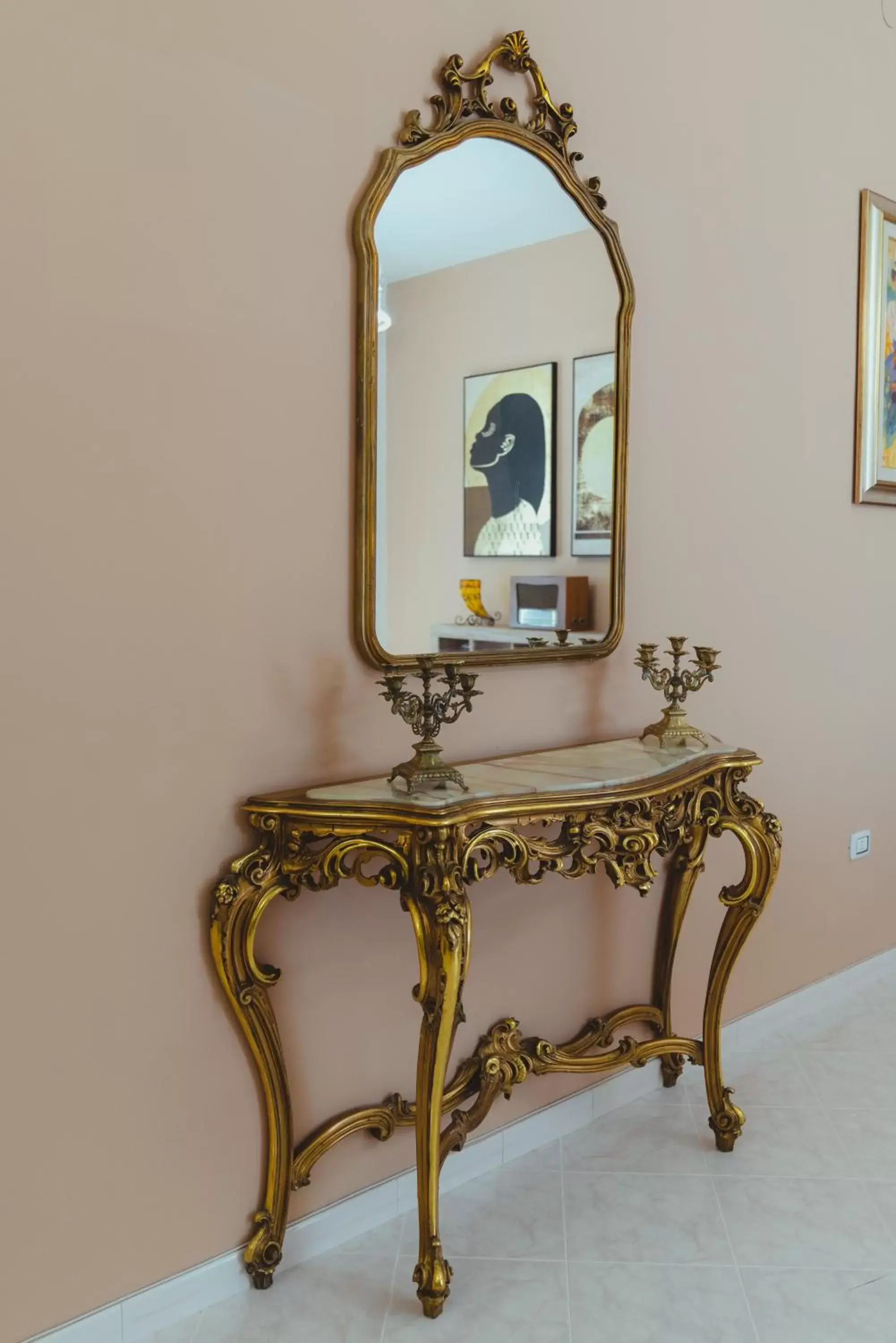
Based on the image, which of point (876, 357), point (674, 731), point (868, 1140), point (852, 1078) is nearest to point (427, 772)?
point (674, 731)

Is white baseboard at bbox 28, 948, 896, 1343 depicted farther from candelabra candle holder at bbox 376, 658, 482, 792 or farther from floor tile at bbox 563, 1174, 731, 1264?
candelabra candle holder at bbox 376, 658, 482, 792

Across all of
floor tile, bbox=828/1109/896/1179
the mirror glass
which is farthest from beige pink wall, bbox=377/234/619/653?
floor tile, bbox=828/1109/896/1179

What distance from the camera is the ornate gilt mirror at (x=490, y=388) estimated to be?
6.50 ft

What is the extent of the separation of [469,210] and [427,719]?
1020 mm

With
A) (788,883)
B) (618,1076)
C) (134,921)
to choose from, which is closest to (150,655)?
(134,921)

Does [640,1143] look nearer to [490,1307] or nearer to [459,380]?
[490,1307]

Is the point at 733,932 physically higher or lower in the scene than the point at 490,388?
lower

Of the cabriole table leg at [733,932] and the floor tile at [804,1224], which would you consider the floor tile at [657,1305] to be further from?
the cabriole table leg at [733,932]

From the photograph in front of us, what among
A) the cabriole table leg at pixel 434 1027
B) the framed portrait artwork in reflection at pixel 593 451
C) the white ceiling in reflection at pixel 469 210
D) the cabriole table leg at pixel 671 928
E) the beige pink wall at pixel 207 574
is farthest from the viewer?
the cabriole table leg at pixel 671 928

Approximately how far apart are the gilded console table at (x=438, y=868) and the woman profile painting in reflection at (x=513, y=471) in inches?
17.9

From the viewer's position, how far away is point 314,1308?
1.84 meters

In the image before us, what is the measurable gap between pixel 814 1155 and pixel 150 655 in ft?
6.03

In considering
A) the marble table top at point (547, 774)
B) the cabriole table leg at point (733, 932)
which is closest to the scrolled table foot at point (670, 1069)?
the cabriole table leg at point (733, 932)

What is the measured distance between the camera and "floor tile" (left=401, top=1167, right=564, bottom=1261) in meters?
2.03
